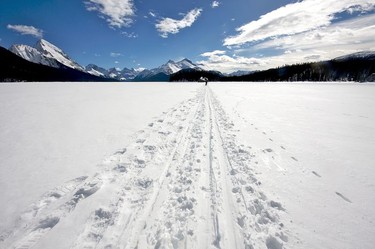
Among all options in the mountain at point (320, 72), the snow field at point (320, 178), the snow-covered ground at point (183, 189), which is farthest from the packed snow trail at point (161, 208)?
the mountain at point (320, 72)

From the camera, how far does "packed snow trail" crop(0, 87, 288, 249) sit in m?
2.89

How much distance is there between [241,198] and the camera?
386 cm

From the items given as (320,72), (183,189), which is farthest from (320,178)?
(320,72)

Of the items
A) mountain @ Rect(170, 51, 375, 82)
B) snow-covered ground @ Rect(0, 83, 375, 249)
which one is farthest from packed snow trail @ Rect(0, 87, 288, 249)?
mountain @ Rect(170, 51, 375, 82)

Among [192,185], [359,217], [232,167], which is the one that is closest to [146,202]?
[192,185]

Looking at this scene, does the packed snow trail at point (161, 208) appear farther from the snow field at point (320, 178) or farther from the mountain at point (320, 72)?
the mountain at point (320, 72)

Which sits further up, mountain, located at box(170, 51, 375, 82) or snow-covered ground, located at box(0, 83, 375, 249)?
mountain, located at box(170, 51, 375, 82)

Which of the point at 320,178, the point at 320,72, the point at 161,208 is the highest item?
the point at 320,72

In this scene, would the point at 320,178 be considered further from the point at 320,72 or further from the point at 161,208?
the point at 320,72

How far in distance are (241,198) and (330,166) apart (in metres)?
3.27

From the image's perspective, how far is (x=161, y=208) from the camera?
11.5 feet

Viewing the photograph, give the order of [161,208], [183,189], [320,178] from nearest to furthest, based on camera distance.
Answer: [161,208], [183,189], [320,178]

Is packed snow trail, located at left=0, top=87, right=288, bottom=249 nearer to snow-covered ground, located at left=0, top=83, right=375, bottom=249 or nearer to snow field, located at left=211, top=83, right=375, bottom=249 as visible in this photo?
snow-covered ground, located at left=0, top=83, right=375, bottom=249

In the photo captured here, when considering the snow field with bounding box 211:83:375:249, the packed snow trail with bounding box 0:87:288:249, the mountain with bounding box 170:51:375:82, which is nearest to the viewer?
the packed snow trail with bounding box 0:87:288:249
